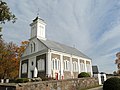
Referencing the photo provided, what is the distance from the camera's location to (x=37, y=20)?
35.2 m

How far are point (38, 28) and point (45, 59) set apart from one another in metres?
8.79

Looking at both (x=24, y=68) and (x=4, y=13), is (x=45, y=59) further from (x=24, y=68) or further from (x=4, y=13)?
(x=4, y=13)

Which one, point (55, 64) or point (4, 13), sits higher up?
point (4, 13)

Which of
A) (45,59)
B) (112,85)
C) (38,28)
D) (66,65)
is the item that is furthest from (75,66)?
(112,85)

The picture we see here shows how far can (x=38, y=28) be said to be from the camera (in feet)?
114

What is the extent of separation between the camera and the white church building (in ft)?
97.9

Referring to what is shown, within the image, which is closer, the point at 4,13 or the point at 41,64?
the point at 4,13

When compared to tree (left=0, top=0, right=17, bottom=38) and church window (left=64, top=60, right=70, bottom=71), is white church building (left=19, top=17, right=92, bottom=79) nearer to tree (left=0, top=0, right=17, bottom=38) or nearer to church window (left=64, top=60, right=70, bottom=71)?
church window (left=64, top=60, right=70, bottom=71)

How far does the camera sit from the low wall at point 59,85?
47.0ft

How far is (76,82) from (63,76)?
449 inches

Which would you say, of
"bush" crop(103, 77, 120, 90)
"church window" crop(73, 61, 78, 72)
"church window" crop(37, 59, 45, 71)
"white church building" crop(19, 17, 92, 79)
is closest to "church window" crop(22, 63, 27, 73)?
"white church building" crop(19, 17, 92, 79)

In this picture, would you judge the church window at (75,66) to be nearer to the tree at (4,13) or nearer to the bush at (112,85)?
the bush at (112,85)

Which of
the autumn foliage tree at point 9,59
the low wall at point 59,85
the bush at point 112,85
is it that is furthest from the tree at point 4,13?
the autumn foliage tree at point 9,59

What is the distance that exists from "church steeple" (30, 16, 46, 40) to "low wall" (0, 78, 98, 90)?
55.7 ft
